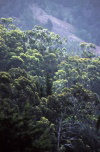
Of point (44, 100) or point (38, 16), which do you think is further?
point (38, 16)

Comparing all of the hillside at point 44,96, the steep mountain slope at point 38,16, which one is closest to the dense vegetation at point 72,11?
the steep mountain slope at point 38,16

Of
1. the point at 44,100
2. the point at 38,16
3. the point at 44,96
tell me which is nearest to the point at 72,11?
the point at 38,16

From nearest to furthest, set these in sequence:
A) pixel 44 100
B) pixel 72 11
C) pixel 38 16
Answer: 1. pixel 44 100
2. pixel 38 16
3. pixel 72 11

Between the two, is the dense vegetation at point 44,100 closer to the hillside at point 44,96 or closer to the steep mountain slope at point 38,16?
the hillside at point 44,96

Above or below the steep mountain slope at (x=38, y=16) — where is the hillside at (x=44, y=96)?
below

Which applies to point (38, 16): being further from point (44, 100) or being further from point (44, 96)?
point (44, 100)

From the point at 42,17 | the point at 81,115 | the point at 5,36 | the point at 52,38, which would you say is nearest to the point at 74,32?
the point at 42,17

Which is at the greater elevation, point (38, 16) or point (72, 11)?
point (72, 11)

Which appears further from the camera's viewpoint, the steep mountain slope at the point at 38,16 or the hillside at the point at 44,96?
the steep mountain slope at the point at 38,16

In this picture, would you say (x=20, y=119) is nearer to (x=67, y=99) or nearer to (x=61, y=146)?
(x=61, y=146)
